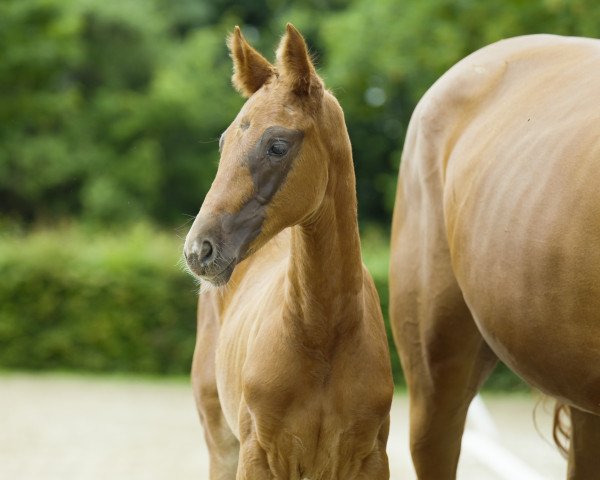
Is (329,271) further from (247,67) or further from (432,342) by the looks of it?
(432,342)

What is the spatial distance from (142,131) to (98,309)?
16.2 m

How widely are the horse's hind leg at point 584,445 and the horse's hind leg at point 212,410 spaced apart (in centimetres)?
139

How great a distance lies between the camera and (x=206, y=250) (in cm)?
309

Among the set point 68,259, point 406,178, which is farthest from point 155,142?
point 406,178

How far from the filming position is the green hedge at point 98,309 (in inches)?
642

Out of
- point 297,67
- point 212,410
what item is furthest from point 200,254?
point 212,410

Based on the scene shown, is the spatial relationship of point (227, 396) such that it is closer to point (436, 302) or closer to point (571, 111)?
point (436, 302)

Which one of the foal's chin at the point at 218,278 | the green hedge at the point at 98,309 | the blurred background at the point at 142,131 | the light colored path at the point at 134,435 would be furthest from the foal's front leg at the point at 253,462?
the green hedge at the point at 98,309

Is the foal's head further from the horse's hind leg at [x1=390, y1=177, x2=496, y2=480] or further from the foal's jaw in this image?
the horse's hind leg at [x1=390, y1=177, x2=496, y2=480]

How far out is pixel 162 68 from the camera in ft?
108

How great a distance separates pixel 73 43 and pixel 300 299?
27780 mm

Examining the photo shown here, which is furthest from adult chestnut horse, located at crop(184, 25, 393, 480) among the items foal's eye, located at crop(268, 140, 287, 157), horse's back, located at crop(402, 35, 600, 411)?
horse's back, located at crop(402, 35, 600, 411)

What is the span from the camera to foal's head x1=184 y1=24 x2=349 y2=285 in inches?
124

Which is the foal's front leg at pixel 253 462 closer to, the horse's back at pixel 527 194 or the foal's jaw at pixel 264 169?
the foal's jaw at pixel 264 169
